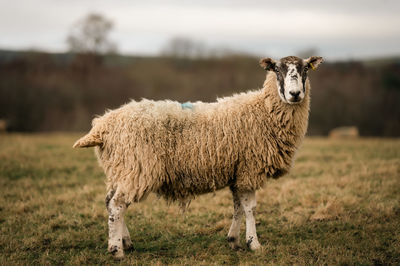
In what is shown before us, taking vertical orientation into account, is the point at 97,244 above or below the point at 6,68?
below

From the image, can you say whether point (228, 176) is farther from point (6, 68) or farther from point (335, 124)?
point (6, 68)

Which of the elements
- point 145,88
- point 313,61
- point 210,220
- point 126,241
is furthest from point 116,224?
point 145,88

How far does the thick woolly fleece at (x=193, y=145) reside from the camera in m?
5.10

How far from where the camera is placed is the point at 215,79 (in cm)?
3728

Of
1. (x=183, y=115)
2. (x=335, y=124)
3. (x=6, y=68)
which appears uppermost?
(x=6, y=68)

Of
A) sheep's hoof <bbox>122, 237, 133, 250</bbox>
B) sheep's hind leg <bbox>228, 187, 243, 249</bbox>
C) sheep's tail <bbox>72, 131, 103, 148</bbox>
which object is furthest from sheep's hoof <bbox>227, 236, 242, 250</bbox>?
sheep's tail <bbox>72, 131, 103, 148</bbox>

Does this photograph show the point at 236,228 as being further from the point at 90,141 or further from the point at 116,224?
the point at 90,141

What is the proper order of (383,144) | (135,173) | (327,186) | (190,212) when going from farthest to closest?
(383,144), (327,186), (190,212), (135,173)

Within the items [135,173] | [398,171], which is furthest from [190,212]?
[398,171]

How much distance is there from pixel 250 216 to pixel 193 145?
1352 mm

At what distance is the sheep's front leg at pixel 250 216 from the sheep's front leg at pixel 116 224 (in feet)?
5.73

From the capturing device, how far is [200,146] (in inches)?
209

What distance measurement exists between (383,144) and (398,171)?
5.08 m

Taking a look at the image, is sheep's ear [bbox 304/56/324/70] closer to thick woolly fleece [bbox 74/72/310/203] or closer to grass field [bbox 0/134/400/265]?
thick woolly fleece [bbox 74/72/310/203]
